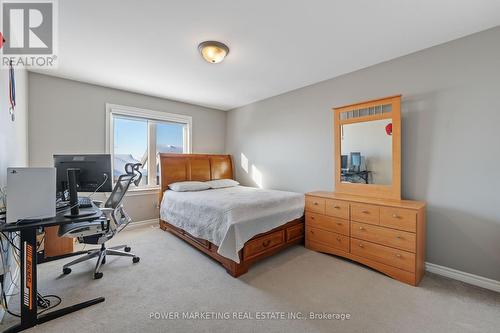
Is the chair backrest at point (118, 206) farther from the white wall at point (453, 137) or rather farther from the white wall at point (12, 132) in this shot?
the white wall at point (453, 137)

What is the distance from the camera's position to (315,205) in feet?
9.75

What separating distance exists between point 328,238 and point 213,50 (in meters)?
2.75

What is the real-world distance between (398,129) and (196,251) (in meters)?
3.09

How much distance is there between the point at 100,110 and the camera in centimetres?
366

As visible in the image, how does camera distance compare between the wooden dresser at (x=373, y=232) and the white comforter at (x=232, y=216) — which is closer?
the wooden dresser at (x=373, y=232)

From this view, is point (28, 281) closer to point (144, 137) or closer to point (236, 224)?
point (236, 224)

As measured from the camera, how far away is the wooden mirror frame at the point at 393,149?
255cm

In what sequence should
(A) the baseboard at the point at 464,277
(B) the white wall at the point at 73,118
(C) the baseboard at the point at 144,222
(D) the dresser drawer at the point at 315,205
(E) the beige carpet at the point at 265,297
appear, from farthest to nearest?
(C) the baseboard at the point at 144,222 → (B) the white wall at the point at 73,118 → (D) the dresser drawer at the point at 315,205 → (A) the baseboard at the point at 464,277 → (E) the beige carpet at the point at 265,297

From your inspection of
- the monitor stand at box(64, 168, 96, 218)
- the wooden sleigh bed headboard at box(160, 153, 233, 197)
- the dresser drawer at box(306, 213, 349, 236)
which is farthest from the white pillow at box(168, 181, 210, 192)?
the dresser drawer at box(306, 213, 349, 236)

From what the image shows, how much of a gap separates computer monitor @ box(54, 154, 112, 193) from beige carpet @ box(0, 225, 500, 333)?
1005 mm

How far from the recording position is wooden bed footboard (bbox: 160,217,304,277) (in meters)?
2.37

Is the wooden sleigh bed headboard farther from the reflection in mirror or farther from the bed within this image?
the reflection in mirror

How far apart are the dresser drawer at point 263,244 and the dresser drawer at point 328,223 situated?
18.2 inches

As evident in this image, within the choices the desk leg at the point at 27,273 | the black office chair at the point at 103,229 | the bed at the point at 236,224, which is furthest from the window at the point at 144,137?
the desk leg at the point at 27,273
